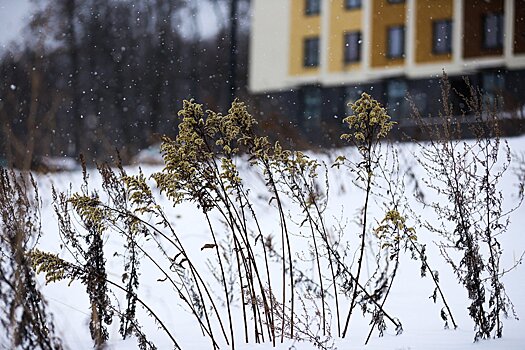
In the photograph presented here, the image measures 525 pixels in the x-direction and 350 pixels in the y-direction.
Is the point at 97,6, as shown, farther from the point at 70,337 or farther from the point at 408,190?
the point at 70,337

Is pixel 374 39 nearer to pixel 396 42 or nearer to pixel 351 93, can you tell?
pixel 396 42

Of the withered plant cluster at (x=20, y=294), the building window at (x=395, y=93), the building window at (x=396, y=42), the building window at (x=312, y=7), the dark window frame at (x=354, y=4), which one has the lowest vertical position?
the withered plant cluster at (x=20, y=294)

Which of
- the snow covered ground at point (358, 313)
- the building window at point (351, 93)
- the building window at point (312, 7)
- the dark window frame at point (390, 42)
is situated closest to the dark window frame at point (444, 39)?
the dark window frame at point (390, 42)

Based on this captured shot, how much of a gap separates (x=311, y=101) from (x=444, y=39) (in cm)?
455

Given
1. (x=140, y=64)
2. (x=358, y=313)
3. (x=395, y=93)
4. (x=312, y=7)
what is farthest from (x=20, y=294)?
(x=140, y=64)

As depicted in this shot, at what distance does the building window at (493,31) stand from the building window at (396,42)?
8.22 ft

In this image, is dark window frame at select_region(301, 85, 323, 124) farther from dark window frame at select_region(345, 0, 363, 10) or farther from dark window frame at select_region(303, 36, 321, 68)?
dark window frame at select_region(345, 0, 363, 10)

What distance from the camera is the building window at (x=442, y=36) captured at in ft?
64.7

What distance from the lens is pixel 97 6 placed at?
25062mm

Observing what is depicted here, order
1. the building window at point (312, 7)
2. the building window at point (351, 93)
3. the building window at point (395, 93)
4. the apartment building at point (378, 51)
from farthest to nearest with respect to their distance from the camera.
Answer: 1. the building window at point (312, 7)
2. the building window at point (351, 93)
3. the building window at point (395, 93)
4. the apartment building at point (378, 51)

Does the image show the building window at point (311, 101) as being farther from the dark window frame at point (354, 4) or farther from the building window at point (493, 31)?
the building window at point (493, 31)

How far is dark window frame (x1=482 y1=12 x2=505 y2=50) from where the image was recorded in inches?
750

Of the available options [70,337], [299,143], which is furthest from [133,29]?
[70,337]

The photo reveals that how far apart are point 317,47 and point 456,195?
1877 centimetres
